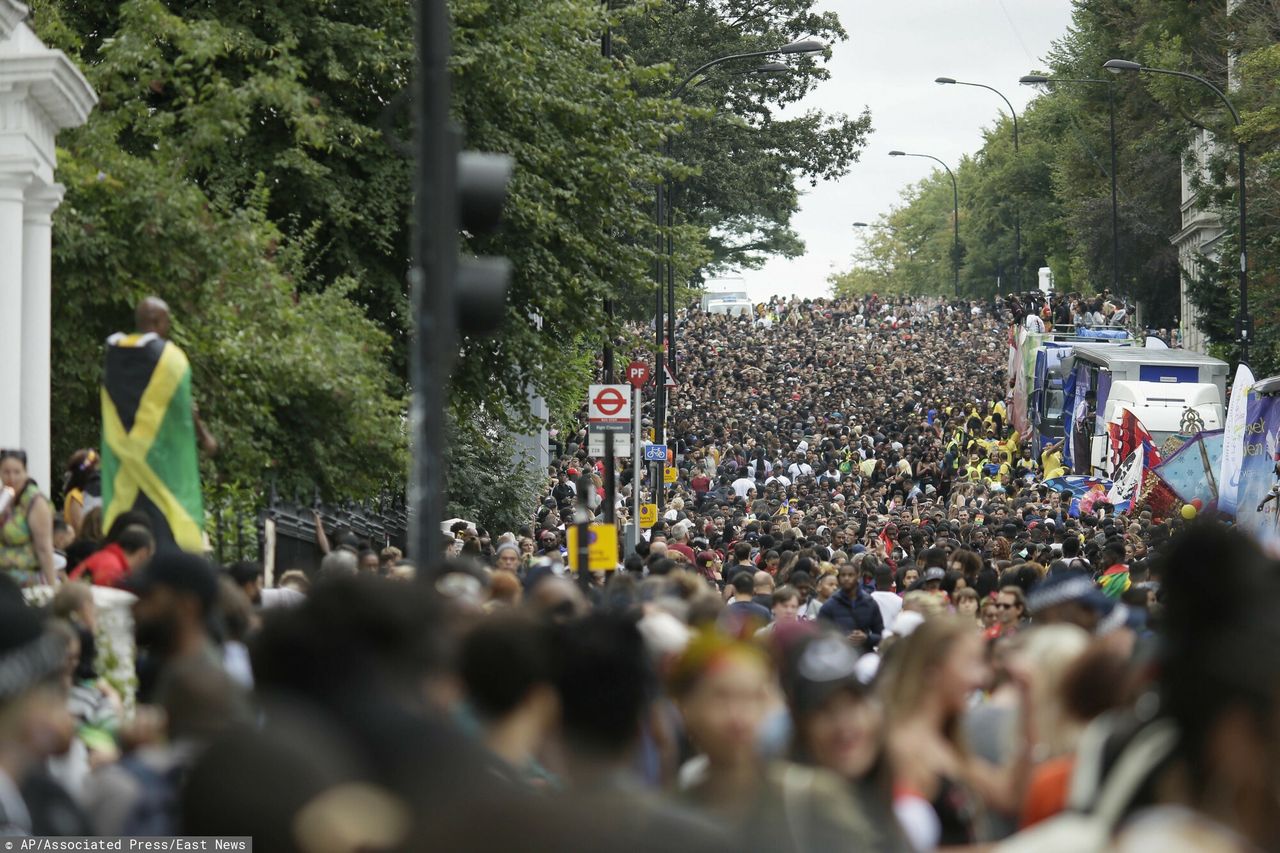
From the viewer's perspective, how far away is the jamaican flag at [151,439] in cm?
1066

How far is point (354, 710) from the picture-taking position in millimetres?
4602

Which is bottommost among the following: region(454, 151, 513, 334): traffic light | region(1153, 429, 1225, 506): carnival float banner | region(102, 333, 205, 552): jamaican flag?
region(1153, 429, 1225, 506): carnival float banner

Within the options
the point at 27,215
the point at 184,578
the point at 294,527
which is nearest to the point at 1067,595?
the point at 184,578

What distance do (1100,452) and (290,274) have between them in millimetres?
22247

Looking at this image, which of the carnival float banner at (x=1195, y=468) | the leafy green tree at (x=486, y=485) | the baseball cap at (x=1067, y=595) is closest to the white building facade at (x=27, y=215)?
the baseball cap at (x=1067, y=595)

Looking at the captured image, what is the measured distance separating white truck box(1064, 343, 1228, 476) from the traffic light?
1209 inches

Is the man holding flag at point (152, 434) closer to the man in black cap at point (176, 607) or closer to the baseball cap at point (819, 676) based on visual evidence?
the man in black cap at point (176, 607)

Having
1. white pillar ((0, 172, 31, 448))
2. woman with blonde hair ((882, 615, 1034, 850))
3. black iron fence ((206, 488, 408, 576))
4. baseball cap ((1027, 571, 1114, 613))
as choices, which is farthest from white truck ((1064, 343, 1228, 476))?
woman with blonde hair ((882, 615, 1034, 850))

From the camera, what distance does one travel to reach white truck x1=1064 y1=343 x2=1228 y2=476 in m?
40.3

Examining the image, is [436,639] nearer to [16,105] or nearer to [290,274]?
[16,105]

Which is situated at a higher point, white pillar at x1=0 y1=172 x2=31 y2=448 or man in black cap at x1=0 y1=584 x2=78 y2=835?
white pillar at x1=0 y1=172 x2=31 y2=448

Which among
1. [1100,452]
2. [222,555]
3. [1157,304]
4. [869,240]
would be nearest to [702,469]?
[1100,452]

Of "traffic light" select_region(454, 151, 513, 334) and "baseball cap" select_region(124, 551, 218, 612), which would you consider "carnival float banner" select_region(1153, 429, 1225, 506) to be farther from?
"baseball cap" select_region(124, 551, 218, 612)

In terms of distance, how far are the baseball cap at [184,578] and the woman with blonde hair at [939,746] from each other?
203 centimetres
